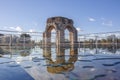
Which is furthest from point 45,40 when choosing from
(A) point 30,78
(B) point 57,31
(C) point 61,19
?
(A) point 30,78

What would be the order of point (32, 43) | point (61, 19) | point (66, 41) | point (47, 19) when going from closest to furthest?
1. point (32, 43)
2. point (66, 41)
3. point (61, 19)
4. point (47, 19)

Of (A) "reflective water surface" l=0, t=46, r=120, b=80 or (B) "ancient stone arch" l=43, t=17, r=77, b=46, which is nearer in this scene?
(A) "reflective water surface" l=0, t=46, r=120, b=80

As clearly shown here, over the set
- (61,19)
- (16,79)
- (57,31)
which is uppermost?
(61,19)

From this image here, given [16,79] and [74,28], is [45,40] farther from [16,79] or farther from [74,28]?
[16,79]

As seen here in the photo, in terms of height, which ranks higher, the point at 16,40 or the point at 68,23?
the point at 68,23

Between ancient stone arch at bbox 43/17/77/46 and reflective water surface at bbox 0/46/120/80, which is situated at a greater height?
ancient stone arch at bbox 43/17/77/46

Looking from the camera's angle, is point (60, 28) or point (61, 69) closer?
point (61, 69)

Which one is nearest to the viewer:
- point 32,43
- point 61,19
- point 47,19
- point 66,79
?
point 66,79

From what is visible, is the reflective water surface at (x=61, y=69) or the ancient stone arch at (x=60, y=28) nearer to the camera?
the reflective water surface at (x=61, y=69)

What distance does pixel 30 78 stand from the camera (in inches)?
81.0

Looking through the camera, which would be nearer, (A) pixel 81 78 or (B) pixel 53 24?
(A) pixel 81 78

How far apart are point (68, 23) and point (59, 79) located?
1469cm

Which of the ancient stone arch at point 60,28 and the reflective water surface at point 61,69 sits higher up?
the ancient stone arch at point 60,28

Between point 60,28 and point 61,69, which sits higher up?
point 60,28
